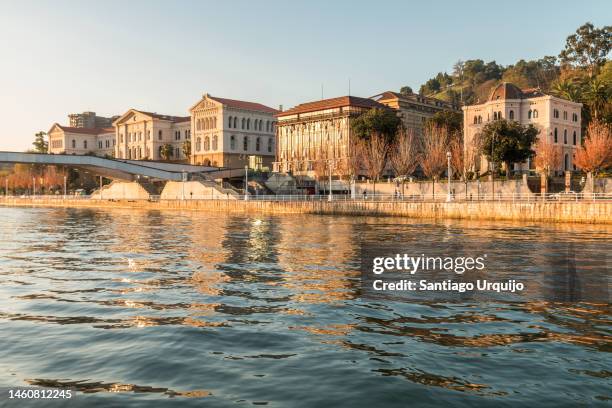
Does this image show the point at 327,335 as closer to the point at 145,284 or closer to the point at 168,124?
the point at 145,284

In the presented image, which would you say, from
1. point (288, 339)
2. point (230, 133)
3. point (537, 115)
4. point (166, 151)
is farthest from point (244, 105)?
point (288, 339)

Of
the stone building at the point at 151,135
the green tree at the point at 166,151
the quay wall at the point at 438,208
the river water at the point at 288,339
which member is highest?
the stone building at the point at 151,135

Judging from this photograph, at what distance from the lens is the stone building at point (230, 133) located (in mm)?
128250

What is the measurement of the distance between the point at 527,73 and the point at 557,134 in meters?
112

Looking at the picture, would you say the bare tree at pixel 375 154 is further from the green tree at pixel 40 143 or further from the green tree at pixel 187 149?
the green tree at pixel 40 143

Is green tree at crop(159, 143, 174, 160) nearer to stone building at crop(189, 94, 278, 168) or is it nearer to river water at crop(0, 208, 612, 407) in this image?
stone building at crop(189, 94, 278, 168)

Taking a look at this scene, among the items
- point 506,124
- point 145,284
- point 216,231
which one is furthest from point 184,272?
point 506,124

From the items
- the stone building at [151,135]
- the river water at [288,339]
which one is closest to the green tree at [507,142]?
the river water at [288,339]

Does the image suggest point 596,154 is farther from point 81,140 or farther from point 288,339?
point 81,140

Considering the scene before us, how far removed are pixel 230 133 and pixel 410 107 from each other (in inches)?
1684

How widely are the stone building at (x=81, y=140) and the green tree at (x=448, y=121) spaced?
10608 centimetres

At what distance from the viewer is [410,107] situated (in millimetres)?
112625

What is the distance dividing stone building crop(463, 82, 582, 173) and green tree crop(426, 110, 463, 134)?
9.44 meters

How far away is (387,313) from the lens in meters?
13.9
